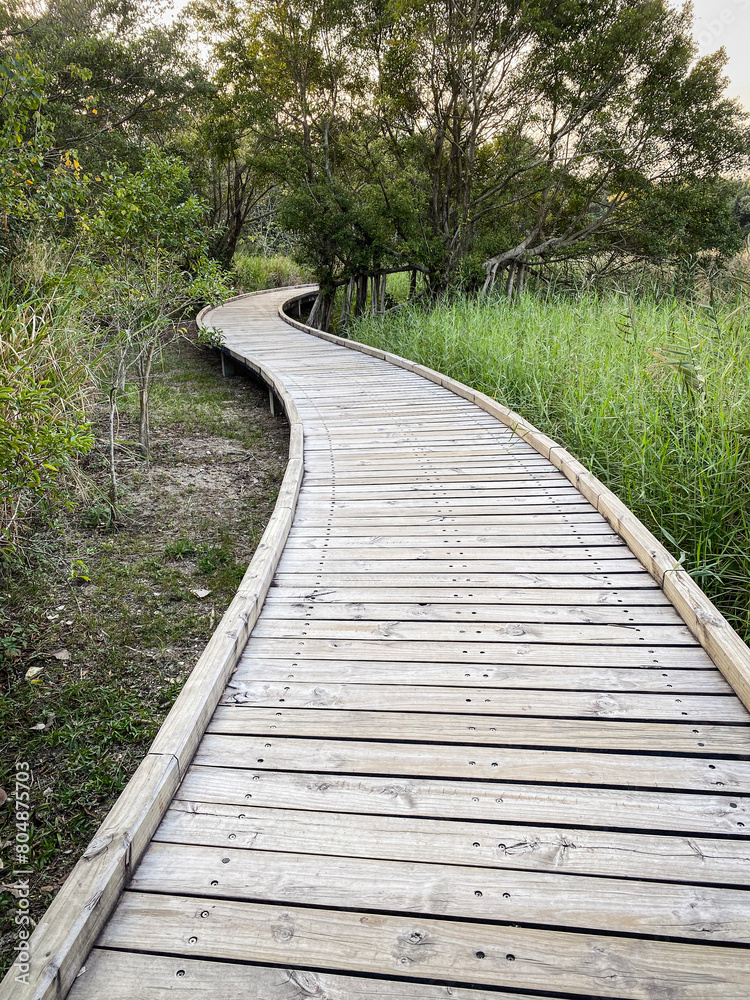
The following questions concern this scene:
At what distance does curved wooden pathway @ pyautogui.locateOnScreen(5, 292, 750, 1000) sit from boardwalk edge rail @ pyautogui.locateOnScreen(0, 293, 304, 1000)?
39 millimetres

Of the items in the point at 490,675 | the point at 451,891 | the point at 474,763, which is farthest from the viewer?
the point at 490,675

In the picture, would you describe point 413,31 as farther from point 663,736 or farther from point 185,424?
point 663,736

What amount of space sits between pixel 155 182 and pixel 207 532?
8.99 feet

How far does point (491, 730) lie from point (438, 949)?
2.25 ft

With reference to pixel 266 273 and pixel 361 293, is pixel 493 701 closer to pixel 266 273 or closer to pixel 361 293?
pixel 361 293

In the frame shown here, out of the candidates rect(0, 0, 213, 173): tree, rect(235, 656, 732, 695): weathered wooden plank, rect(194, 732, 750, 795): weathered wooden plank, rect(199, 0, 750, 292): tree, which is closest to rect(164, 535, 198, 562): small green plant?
rect(235, 656, 732, 695): weathered wooden plank

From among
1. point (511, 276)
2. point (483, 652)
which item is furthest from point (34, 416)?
point (511, 276)

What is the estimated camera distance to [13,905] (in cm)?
201

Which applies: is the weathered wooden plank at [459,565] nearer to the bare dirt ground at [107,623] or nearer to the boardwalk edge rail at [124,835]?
the boardwalk edge rail at [124,835]

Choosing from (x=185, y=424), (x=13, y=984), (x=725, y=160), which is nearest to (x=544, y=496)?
(x=13, y=984)

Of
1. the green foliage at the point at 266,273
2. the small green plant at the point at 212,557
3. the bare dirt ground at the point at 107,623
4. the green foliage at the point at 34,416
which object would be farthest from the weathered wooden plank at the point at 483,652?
the green foliage at the point at 266,273

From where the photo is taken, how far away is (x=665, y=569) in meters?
2.66

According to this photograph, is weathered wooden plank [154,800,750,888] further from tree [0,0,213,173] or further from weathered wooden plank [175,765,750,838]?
tree [0,0,213,173]

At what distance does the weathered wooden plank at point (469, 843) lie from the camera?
4.82 feet
